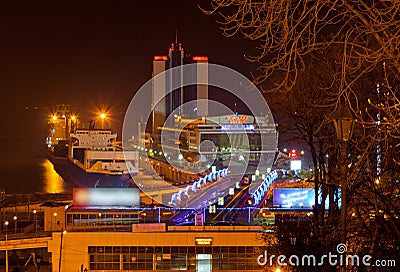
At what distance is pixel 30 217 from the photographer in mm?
10133

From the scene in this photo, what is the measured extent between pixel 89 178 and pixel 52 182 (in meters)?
1.59

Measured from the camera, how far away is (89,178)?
24391 mm

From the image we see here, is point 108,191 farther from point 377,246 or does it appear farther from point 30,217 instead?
point 377,246

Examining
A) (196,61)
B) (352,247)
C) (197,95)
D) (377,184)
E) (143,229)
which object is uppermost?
(196,61)

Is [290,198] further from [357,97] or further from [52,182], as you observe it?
[52,182]

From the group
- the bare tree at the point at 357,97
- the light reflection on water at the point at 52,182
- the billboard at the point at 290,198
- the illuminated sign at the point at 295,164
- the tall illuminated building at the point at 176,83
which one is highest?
the tall illuminated building at the point at 176,83

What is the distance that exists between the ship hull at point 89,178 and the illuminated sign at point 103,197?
11.1 metres

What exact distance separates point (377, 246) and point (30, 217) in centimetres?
882

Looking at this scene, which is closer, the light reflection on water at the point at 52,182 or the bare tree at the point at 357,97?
the bare tree at the point at 357,97

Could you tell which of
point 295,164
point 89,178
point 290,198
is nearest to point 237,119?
point 89,178

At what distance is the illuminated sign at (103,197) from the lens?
28.8 ft

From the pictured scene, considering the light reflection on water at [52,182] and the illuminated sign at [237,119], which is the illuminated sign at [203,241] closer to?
the light reflection on water at [52,182]

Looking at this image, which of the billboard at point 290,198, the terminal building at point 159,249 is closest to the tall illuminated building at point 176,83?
the billboard at point 290,198

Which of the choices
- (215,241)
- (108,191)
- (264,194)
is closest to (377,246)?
(215,241)
